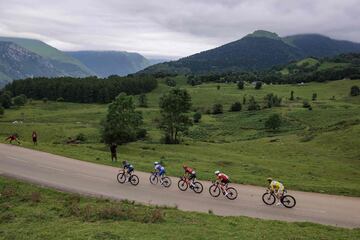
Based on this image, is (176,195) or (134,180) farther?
(134,180)

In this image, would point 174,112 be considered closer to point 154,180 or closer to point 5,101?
point 154,180

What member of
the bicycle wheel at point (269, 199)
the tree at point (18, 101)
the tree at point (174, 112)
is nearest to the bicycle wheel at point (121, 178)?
the bicycle wheel at point (269, 199)

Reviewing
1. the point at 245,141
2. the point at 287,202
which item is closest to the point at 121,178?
the point at 287,202

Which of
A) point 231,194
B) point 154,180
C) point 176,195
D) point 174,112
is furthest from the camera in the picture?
point 174,112

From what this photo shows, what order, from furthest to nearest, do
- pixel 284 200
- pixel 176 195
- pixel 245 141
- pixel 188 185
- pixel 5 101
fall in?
pixel 5 101 → pixel 245 141 → pixel 188 185 → pixel 176 195 → pixel 284 200

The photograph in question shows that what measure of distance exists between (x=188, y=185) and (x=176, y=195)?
1773 millimetres

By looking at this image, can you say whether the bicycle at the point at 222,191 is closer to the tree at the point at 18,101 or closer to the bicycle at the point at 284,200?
the bicycle at the point at 284,200

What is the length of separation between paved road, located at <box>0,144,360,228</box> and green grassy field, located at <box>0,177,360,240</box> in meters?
2.41

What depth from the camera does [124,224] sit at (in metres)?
20.3

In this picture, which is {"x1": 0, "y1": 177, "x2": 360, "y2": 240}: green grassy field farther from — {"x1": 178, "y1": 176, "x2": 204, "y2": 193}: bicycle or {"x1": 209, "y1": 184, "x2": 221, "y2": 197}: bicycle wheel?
{"x1": 178, "y1": 176, "x2": 204, "y2": 193}: bicycle

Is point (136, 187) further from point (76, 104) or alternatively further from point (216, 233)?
point (76, 104)

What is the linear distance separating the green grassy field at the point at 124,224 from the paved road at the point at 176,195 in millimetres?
2408

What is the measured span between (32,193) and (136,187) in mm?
7544

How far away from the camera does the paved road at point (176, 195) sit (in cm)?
2466
